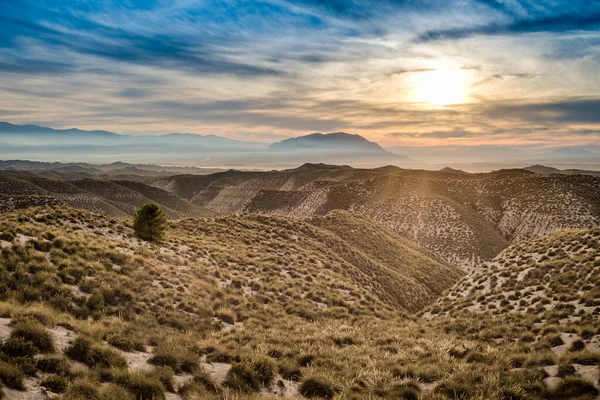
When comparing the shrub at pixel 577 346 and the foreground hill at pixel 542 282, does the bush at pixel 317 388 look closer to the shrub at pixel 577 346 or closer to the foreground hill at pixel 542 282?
the shrub at pixel 577 346

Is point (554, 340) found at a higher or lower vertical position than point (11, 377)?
lower

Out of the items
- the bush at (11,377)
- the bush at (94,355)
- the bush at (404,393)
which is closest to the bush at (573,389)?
the bush at (404,393)

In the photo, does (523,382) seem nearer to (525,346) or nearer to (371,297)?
(525,346)

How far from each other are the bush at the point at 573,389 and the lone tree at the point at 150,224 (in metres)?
25.7

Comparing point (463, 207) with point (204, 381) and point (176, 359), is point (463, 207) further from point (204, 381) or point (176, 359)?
point (204, 381)

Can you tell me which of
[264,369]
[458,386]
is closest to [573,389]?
[458,386]

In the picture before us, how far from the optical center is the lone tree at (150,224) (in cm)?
2642

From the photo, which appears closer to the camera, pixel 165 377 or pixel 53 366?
pixel 53 366

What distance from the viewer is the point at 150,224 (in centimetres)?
2669

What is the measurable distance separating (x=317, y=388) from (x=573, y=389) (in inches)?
254

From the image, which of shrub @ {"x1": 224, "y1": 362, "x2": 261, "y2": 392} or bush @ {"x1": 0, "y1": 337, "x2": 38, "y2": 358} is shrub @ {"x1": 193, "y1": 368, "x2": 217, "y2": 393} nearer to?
shrub @ {"x1": 224, "y1": 362, "x2": 261, "y2": 392}

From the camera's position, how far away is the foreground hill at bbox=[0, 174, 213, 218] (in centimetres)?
9570

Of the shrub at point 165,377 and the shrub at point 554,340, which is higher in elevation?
the shrub at point 165,377

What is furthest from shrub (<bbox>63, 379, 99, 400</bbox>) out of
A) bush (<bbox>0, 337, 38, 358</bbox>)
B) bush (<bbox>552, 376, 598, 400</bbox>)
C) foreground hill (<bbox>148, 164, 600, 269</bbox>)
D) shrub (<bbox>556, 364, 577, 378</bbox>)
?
foreground hill (<bbox>148, 164, 600, 269</bbox>)
